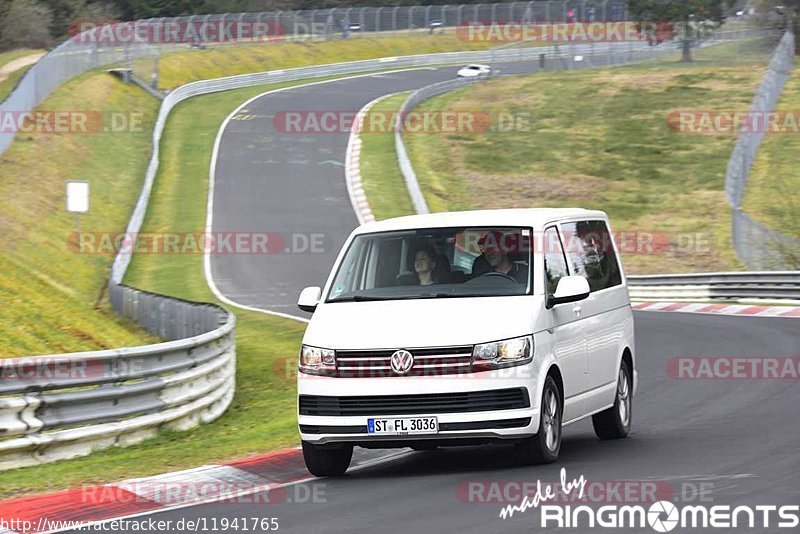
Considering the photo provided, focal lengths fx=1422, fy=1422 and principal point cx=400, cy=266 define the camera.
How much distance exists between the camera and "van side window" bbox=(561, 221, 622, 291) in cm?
1159

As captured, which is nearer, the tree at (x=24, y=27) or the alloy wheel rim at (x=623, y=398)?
the alloy wheel rim at (x=623, y=398)

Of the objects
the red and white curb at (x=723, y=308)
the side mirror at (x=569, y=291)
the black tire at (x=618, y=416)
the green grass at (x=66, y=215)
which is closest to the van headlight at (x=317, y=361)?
the side mirror at (x=569, y=291)

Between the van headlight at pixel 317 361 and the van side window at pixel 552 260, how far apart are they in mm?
1778

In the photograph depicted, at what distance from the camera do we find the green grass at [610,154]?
147 ft

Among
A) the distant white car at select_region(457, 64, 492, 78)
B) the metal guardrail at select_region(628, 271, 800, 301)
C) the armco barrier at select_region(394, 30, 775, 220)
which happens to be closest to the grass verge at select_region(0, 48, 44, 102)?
the armco barrier at select_region(394, 30, 775, 220)

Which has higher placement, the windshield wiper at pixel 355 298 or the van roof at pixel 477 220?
the van roof at pixel 477 220

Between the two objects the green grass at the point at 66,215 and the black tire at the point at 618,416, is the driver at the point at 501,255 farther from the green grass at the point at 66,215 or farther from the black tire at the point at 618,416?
the green grass at the point at 66,215

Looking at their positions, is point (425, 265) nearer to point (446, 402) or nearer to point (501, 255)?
point (501, 255)

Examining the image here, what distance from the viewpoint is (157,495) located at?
9836 mm

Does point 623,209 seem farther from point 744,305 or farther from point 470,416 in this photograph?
→ point 470,416

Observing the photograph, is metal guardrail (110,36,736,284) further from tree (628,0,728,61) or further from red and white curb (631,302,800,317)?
red and white curb (631,302,800,317)

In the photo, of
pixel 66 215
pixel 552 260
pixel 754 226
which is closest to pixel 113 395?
pixel 552 260

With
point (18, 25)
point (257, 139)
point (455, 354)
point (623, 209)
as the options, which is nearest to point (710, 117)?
point (623, 209)

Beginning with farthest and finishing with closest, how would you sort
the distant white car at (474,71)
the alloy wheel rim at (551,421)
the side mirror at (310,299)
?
the distant white car at (474,71), the side mirror at (310,299), the alloy wheel rim at (551,421)
